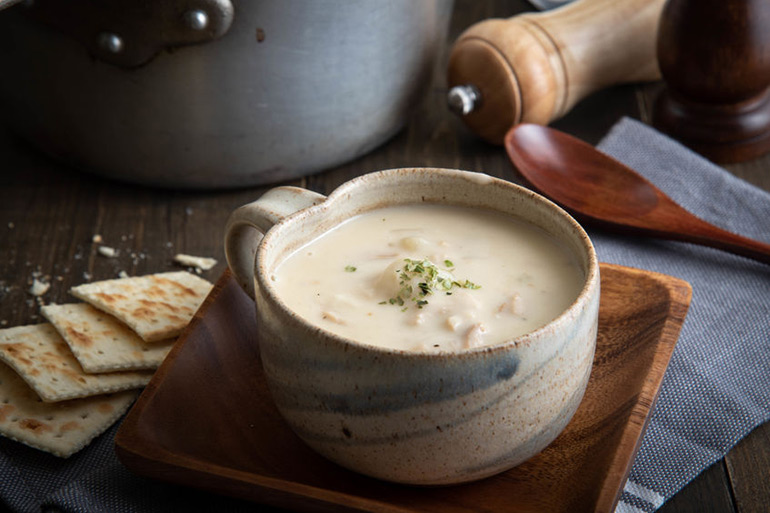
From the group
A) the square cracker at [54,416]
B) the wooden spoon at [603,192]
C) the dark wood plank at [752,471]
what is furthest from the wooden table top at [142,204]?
the square cracker at [54,416]

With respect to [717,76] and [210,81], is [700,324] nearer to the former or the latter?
[717,76]

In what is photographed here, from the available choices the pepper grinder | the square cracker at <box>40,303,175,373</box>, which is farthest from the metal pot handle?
the pepper grinder

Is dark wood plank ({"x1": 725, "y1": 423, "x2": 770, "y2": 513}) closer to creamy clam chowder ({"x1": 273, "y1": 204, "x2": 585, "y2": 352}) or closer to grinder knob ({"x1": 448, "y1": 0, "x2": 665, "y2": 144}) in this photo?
creamy clam chowder ({"x1": 273, "y1": 204, "x2": 585, "y2": 352})

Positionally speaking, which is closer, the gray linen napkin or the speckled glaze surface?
the speckled glaze surface

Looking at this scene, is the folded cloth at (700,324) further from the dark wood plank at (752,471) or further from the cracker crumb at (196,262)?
the cracker crumb at (196,262)

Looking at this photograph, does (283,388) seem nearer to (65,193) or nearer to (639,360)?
(639,360)
